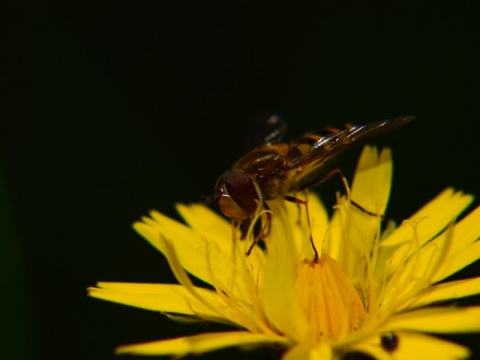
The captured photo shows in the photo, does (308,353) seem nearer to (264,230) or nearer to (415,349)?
(415,349)

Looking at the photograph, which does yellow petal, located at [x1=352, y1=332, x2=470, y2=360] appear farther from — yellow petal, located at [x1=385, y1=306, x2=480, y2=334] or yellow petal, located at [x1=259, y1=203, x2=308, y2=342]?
yellow petal, located at [x1=259, y1=203, x2=308, y2=342]

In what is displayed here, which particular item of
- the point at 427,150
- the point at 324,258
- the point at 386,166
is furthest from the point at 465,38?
the point at 324,258

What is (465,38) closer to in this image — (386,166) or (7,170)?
(386,166)

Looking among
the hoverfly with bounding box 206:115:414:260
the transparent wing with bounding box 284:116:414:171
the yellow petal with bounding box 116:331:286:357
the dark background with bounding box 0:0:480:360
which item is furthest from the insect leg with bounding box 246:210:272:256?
the dark background with bounding box 0:0:480:360

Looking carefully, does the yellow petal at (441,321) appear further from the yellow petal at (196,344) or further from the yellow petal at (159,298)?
the yellow petal at (159,298)

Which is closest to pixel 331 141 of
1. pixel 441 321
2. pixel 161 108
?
pixel 441 321

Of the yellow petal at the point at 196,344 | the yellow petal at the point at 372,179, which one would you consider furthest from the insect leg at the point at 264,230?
the yellow petal at the point at 196,344
